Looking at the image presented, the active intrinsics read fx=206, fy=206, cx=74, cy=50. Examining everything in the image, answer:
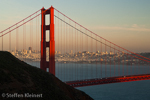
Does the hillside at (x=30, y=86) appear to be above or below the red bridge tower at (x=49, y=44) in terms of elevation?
below

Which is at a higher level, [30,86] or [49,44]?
[49,44]

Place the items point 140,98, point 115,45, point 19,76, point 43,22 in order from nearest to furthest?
point 19,76 → point 43,22 → point 115,45 → point 140,98

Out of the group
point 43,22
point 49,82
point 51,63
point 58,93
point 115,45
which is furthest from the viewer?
point 115,45

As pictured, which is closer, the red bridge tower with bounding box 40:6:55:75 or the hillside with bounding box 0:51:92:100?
the hillside with bounding box 0:51:92:100

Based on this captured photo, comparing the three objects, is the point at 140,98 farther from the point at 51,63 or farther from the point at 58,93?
the point at 58,93

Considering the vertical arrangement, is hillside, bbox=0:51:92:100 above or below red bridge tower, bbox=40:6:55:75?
below

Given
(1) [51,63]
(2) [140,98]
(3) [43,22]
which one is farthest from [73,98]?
(2) [140,98]

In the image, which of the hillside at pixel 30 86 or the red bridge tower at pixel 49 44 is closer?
the hillside at pixel 30 86

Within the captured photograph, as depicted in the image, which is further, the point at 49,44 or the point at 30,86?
the point at 49,44

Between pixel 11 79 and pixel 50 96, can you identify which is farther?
pixel 50 96

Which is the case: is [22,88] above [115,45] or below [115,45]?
below

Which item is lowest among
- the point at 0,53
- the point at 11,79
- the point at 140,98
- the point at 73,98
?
the point at 140,98
